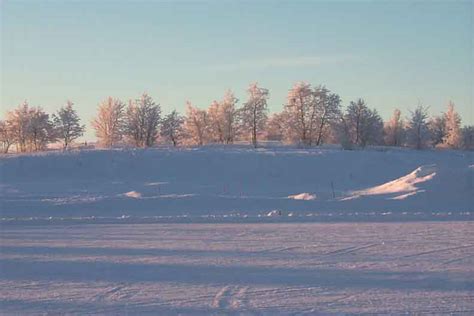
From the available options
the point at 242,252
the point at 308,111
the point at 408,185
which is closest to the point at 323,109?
the point at 308,111

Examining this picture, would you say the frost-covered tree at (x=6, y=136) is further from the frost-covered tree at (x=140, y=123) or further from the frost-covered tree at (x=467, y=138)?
the frost-covered tree at (x=467, y=138)

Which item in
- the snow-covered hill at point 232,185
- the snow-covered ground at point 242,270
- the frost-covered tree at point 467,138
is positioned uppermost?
the frost-covered tree at point 467,138

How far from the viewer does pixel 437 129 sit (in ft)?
309

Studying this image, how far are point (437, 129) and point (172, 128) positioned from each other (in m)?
40.3

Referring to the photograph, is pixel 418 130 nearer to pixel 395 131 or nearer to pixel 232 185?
pixel 395 131

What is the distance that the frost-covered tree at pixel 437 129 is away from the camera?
90.6 metres

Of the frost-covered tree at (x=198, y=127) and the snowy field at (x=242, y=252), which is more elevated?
the frost-covered tree at (x=198, y=127)

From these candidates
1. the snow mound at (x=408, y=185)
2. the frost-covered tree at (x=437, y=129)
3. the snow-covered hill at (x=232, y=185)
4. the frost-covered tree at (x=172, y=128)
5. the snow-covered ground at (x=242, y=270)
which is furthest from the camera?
the frost-covered tree at (x=437, y=129)

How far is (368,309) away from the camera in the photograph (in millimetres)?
8930

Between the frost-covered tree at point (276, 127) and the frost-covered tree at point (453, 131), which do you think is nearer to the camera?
the frost-covered tree at point (276, 127)

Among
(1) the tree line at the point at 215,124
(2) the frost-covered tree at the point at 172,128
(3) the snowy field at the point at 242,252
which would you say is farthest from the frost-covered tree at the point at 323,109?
(3) the snowy field at the point at 242,252

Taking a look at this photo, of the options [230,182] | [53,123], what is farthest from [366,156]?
[53,123]

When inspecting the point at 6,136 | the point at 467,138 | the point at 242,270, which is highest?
the point at 6,136

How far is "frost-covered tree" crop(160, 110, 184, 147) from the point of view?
245 ft
